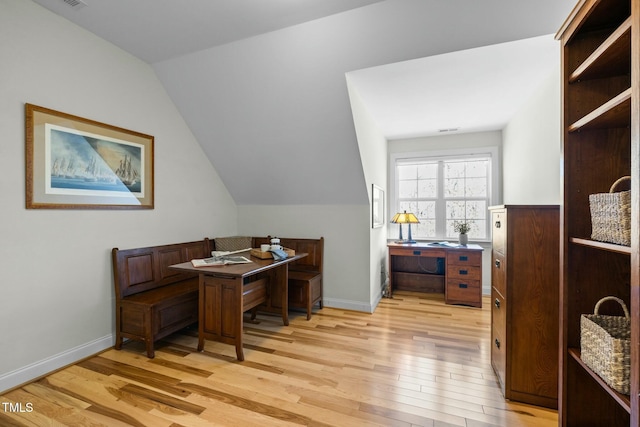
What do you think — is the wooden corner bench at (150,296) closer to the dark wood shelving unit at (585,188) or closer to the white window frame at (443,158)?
the dark wood shelving unit at (585,188)

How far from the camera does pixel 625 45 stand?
3.36 feet

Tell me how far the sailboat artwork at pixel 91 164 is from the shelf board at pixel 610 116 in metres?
3.25

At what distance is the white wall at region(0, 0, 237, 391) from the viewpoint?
195 cm

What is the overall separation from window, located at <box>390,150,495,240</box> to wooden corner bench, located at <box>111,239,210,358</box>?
11.0 ft

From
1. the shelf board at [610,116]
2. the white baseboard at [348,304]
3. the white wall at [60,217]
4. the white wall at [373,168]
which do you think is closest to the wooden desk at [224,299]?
the white wall at [60,217]

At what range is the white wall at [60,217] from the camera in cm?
195

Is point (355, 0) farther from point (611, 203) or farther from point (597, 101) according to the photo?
point (611, 203)

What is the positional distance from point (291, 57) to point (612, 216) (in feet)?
7.82

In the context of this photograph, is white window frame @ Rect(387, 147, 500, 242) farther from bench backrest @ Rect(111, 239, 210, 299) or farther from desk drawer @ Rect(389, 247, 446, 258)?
bench backrest @ Rect(111, 239, 210, 299)

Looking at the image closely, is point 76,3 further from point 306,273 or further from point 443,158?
point 443,158

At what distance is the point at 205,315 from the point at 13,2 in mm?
2629

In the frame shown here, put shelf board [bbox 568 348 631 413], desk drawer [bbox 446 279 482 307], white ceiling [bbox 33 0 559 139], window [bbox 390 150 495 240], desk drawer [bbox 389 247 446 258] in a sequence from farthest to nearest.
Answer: window [bbox 390 150 495 240] < desk drawer [bbox 389 247 446 258] < desk drawer [bbox 446 279 482 307] < white ceiling [bbox 33 0 559 139] < shelf board [bbox 568 348 631 413]

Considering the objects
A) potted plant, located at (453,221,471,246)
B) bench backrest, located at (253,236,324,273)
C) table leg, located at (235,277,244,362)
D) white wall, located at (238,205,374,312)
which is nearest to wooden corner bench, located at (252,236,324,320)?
bench backrest, located at (253,236,324,273)

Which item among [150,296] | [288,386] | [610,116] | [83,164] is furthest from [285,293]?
[610,116]
